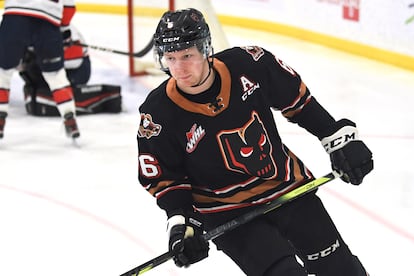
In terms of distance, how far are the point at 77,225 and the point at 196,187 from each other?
4.34 ft

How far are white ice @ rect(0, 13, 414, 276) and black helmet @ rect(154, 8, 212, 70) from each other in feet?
3.67

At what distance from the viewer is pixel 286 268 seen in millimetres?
1829

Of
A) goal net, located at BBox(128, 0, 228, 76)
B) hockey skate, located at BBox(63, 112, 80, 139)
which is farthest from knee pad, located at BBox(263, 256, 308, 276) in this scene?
goal net, located at BBox(128, 0, 228, 76)

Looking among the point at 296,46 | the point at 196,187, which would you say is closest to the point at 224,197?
the point at 196,187

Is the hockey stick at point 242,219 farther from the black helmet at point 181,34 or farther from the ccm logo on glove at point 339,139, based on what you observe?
the black helmet at point 181,34

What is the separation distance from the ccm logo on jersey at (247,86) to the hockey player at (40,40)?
2.40m

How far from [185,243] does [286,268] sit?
236mm

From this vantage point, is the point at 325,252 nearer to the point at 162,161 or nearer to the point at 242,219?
the point at 242,219

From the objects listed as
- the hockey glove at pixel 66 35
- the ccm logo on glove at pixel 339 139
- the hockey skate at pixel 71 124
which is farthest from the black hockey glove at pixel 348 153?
the hockey glove at pixel 66 35

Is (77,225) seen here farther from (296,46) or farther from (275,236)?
(296,46)

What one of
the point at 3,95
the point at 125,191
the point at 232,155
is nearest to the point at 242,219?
the point at 232,155

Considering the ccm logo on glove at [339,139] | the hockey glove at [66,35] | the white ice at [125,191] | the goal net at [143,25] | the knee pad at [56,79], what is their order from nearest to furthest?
1. the ccm logo on glove at [339,139]
2. the white ice at [125,191]
3. the knee pad at [56,79]
4. the hockey glove at [66,35]
5. the goal net at [143,25]

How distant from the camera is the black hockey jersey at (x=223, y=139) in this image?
1.90 m

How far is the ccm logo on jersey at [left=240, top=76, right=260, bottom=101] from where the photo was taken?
1931 millimetres
